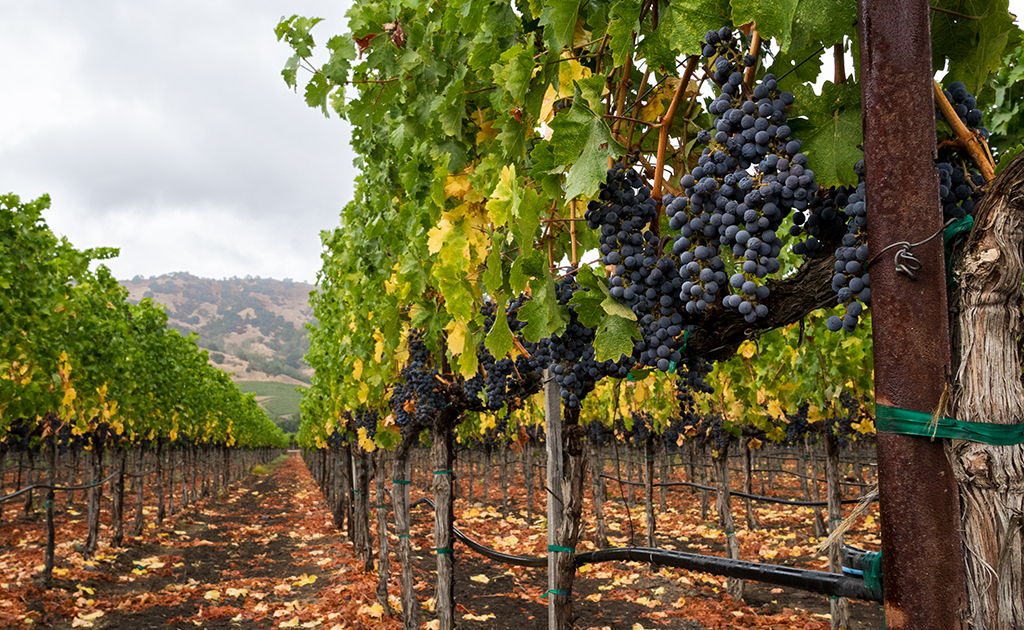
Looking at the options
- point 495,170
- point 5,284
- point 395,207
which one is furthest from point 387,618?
point 495,170

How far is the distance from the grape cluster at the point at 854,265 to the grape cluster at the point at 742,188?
104 mm

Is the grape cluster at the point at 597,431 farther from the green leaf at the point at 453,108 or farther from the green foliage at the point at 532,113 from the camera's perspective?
the green leaf at the point at 453,108

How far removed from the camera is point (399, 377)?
245 inches

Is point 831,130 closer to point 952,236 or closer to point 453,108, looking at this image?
point 952,236

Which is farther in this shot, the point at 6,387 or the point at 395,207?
the point at 6,387

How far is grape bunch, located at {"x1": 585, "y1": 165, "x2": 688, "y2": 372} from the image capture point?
1871 millimetres

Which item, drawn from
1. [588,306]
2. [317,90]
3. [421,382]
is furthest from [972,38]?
[421,382]

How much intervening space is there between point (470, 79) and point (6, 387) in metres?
9.79

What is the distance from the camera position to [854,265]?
1367 mm

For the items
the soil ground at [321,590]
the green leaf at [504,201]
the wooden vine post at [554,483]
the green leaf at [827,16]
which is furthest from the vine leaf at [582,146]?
the soil ground at [321,590]

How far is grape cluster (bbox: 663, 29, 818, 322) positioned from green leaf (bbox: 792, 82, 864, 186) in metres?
0.05

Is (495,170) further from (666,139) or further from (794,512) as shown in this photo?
(794,512)

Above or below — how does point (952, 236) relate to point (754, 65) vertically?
below

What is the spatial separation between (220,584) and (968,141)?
13210mm
